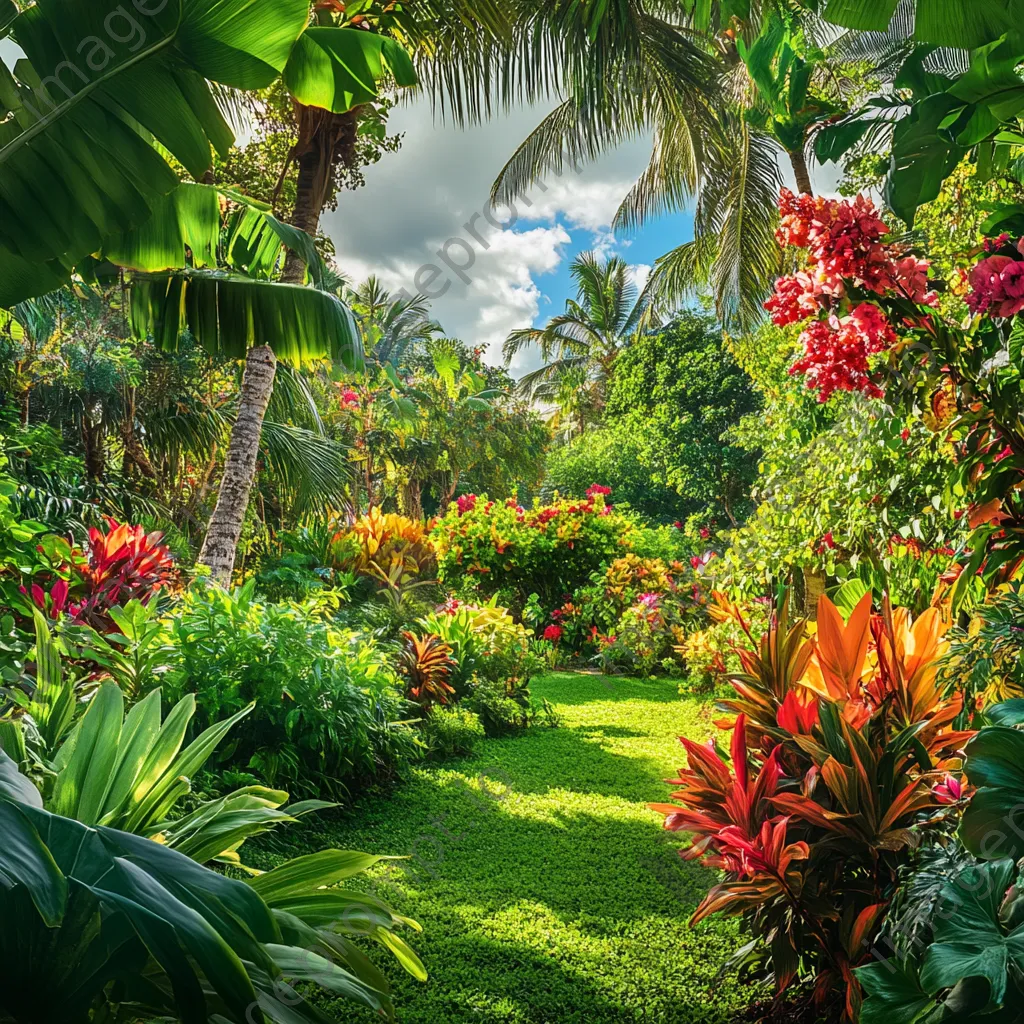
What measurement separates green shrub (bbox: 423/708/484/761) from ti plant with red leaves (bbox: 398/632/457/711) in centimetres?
16

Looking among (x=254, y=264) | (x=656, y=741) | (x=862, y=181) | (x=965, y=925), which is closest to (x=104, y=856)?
(x=965, y=925)

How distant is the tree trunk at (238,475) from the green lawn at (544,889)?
2.29m

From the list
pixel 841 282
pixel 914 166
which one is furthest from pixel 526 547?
pixel 914 166

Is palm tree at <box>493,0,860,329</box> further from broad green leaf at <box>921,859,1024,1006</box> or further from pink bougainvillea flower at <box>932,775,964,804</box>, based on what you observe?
broad green leaf at <box>921,859,1024,1006</box>

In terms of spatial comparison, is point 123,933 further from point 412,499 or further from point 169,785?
point 412,499

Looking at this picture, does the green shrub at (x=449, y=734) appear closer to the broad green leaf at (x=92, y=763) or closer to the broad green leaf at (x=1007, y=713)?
the broad green leaf at (x=92, y=763)

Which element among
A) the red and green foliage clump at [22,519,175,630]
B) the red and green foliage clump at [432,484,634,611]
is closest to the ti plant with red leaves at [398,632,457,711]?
the red and green foliage clump at [22,519,175,630]

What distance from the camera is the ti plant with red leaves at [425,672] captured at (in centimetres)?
529

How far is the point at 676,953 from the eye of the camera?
8.00 feet

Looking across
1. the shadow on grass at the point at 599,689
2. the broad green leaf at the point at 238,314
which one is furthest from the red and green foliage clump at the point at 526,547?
the broad green leaf at the point at 238,314

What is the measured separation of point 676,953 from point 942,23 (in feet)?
8.79

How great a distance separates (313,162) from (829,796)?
570 cm

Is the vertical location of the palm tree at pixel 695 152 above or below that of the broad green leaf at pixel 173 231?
above

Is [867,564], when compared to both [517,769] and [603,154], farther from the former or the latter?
[603,154]
